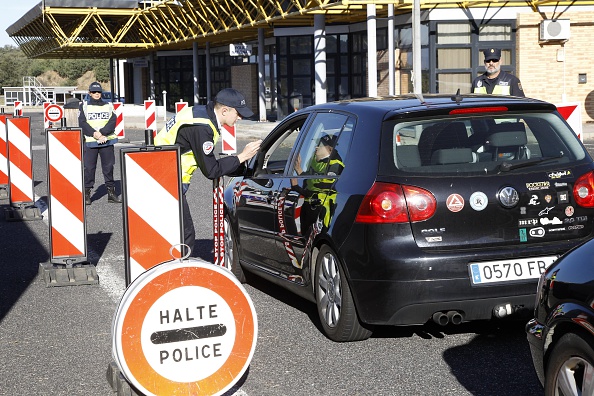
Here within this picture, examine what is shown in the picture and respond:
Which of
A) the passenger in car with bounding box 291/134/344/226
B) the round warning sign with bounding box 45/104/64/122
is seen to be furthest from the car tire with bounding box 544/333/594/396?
the round warning sign with bounding box 45/104/64/122

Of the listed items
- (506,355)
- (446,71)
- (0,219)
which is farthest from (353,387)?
(446,71)

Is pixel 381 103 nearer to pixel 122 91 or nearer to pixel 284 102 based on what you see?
pixel 284 102

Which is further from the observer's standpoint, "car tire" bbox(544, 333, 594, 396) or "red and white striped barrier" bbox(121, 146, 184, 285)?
"red and white striped barrier" bbox(121, 146, 184, 285)

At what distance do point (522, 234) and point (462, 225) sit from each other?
1.24 ft

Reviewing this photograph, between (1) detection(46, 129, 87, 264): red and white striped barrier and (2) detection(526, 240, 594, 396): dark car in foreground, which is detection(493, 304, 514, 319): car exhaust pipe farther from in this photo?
(1) detection(46, 129, 87, 264): red and white striped barrier

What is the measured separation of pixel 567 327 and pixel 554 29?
29.1 meters

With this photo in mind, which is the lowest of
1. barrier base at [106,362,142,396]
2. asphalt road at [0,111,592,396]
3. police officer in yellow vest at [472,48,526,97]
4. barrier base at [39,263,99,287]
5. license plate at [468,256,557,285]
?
asphalt road at [0,111,592,396]

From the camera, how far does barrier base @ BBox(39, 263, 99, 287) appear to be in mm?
8891

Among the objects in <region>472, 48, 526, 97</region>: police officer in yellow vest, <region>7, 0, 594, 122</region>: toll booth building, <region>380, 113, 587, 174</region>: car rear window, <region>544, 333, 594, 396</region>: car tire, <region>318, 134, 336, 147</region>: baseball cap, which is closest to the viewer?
<region>544, 333, 594, 396</region>: car tire

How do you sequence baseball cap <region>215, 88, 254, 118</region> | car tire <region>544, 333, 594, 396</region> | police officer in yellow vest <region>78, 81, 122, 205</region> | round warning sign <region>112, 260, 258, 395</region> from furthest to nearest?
1. police officer in yellow vest <region>78, 81, 122, 205</region>
2. baseball cap <region>215, 88, 254, 118</region>
3. round warning sign <region>112, 260, 258, 395</region>
4. car tire <region>544, 333, 594, 396</region>

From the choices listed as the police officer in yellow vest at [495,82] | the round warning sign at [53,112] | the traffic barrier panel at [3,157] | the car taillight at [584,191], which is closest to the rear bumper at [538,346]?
the car taillight at [584,191]

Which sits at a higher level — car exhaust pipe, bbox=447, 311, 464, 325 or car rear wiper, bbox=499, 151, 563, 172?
car rear wiper, bbox=499, 151, 563, 172

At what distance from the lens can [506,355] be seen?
616 cm

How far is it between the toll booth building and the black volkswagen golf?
63.9ft
